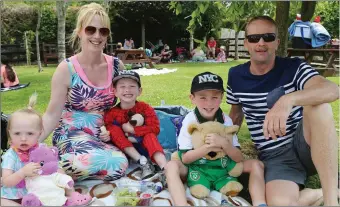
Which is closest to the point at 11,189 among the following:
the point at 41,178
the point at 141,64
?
the point at 41,178

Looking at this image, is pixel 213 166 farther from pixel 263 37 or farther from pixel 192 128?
pixel 263 37

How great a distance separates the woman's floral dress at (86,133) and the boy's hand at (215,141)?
0.73 meters

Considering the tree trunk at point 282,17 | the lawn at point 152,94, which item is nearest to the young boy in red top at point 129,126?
the tree trunk at point 282,17

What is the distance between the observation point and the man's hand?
7.57ft

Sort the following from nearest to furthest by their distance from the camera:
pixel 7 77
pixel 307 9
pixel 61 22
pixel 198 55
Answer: pixel 307 9 → pixel 7 77 → pixel 61 22 → pixel 198 55

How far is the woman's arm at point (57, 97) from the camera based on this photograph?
10.0 ft

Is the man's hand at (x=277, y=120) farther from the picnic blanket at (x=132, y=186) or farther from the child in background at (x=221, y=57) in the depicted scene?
the child in background at (x=221, y=57)

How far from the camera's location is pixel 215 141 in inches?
105

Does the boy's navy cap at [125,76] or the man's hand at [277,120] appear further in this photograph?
the boy's navy cap at [125,76]

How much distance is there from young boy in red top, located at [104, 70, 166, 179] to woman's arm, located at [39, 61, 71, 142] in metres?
0.37

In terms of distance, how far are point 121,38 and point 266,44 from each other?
13405 mm

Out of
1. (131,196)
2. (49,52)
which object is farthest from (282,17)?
(49,52)

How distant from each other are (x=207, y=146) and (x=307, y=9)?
2632mm

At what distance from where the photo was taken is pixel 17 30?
16922mm
